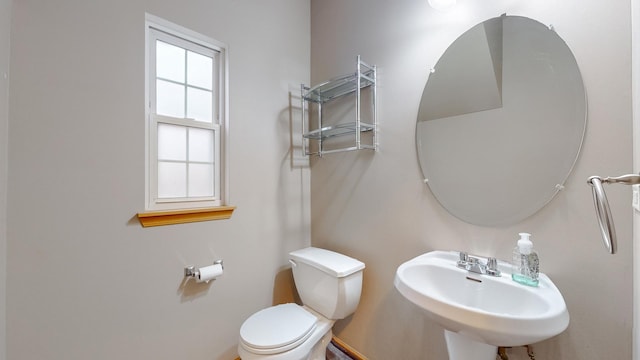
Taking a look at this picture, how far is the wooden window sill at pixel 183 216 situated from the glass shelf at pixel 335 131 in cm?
75

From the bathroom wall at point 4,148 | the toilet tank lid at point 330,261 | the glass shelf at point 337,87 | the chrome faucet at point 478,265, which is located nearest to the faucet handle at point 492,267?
the chrome faucet at point 478,265

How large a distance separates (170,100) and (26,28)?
55 cm

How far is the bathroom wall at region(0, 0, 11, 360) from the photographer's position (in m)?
0.89

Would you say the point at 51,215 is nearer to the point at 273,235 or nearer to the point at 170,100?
the point at 170,100

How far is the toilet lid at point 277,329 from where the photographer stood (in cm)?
114

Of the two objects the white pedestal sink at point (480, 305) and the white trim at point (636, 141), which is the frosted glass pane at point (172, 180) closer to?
the white pedestal sink at point (480, 305)

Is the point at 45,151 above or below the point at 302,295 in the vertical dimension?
above

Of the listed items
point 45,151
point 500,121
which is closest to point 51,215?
point 45,151

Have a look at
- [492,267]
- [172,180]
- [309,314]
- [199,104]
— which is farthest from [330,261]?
[199,104]

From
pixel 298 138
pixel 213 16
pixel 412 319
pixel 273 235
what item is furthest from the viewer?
pixel 298 138

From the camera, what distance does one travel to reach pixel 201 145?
4.91 ft

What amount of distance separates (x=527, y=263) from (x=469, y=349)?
0.39 metres

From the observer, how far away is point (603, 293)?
2.69 ft

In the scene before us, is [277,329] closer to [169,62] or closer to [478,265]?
[478,265]
